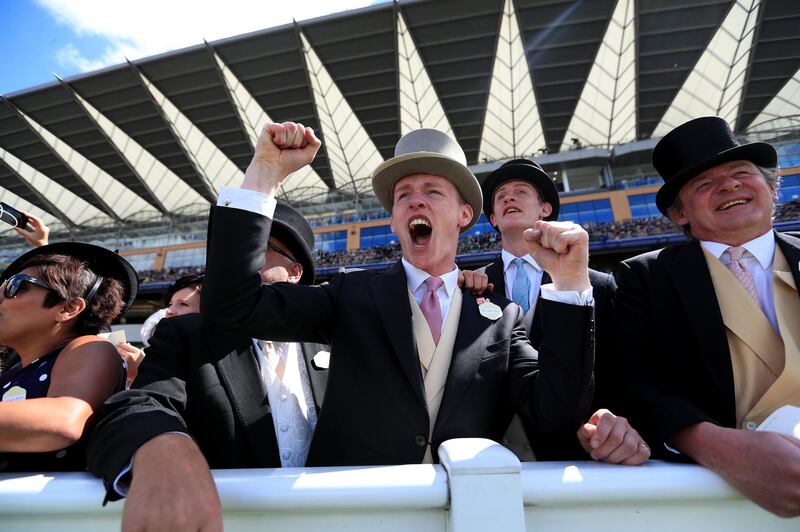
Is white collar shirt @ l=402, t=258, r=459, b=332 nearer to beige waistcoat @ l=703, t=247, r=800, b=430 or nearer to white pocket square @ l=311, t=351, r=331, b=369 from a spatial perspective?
white pocket square @ l=311, t=351, r=331, b=369

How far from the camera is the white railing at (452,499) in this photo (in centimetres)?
81

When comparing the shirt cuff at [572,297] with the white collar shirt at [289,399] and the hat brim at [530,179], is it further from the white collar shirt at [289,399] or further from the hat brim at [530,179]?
the hat brim at [530,179]

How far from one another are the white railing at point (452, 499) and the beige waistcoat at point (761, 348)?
0.64 m

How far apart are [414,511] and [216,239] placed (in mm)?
1011

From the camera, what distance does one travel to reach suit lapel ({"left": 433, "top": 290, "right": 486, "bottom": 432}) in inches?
56.6

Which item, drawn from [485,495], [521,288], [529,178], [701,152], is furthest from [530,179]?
[485,495]

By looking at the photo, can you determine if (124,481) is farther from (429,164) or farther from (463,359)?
(429,164)

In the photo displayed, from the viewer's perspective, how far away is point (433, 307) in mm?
1760

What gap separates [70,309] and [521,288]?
9.15ft

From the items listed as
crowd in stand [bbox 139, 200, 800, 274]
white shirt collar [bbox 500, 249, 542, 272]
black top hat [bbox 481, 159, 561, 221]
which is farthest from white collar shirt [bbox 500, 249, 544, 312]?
crowd in stand [bbox 139, 200, 800, 274]

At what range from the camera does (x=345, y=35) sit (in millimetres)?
23500

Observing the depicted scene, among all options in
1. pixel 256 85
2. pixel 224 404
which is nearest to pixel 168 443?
pixel 224 404

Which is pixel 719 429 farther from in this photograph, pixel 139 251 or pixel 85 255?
pixel 139 251

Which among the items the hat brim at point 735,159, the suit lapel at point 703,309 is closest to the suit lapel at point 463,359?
the suit lapel at point 703,309
